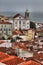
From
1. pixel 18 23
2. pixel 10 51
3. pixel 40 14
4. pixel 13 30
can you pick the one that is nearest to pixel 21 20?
pixel 18 23

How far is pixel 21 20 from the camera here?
23219 mm

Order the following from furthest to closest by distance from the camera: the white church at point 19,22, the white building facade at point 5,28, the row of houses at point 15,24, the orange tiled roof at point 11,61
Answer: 1. the white church at point 19,22
2. the row of houses at point 15,24
3. the white building facade at point 5,28
4. the orange tiled roof at point 11,61

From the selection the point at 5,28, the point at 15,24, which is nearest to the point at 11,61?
the point at 5,28

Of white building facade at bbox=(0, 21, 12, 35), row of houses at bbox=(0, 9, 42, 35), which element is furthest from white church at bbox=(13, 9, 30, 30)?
white building facade at bbox=(0, 21, 12, 35)

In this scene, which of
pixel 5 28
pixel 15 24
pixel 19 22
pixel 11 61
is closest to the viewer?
pixel 11 61

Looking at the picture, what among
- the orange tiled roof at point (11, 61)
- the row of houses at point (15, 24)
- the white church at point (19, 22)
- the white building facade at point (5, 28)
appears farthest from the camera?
the white church at point (19, 22)

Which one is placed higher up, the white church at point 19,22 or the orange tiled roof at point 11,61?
the orange tiled roof at point 11,61

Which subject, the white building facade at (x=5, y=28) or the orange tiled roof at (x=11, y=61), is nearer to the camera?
the orange tiled roof at (x=11, y=61)

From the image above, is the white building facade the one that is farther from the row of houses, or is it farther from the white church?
the white church

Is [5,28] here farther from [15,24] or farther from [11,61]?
[11,61]

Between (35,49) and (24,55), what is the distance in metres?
1.69

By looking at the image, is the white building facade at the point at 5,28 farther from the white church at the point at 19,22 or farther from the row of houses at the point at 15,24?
the white church at the point at 19,22

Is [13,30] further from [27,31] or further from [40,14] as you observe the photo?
[40,14]

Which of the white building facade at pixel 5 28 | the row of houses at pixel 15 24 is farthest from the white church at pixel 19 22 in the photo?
the white building facade at pixel 5 28
